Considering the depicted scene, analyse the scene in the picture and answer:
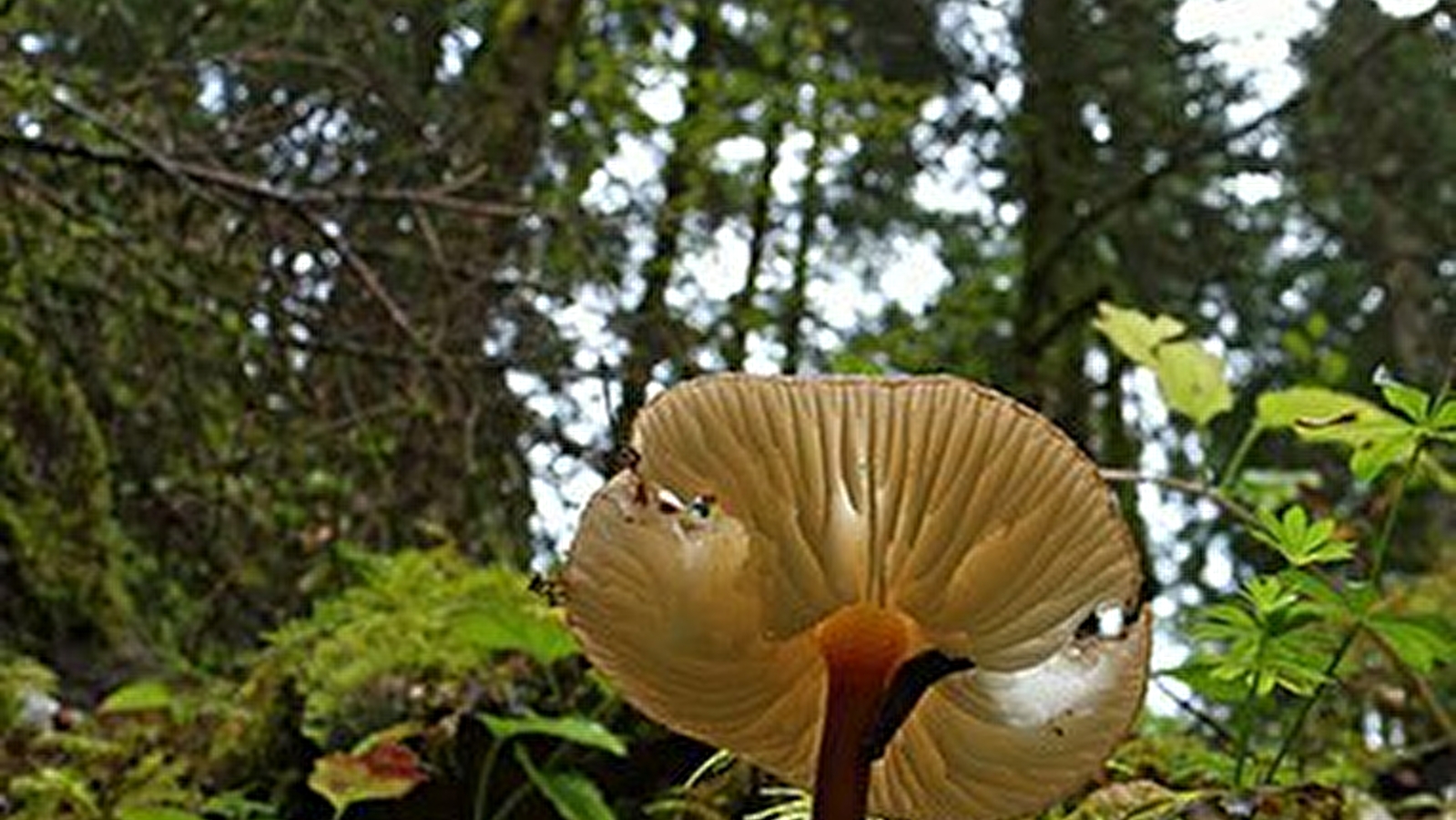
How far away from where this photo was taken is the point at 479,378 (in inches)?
136

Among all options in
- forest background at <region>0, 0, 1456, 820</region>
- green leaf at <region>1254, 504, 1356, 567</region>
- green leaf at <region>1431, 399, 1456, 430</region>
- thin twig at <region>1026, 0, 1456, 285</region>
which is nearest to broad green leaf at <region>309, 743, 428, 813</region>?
forest background at <region>0, 0, 1456, 820</region>

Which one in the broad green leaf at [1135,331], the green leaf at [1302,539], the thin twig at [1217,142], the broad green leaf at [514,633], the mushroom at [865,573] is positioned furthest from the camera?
the thin twig at [1217,142]

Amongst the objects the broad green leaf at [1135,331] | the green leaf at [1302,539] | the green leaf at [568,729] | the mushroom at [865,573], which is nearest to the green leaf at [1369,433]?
the green leaf at [1302,539]

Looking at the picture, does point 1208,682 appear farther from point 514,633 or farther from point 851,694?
point 514,633

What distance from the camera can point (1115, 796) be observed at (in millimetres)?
1399

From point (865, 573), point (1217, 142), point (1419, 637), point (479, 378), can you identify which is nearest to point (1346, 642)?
point (1419, 637)

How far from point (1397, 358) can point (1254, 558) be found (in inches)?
50.1

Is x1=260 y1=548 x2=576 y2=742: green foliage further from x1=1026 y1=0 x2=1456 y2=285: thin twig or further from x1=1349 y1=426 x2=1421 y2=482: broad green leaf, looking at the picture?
x1=1026 y1=0 x2=1456 y2=285: thin twig

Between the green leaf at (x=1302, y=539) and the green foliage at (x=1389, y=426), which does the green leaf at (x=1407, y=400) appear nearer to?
the green foliage at (x=1389, y=426)

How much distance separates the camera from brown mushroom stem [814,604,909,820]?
1105mm

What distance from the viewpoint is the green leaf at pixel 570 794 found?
1838 mm

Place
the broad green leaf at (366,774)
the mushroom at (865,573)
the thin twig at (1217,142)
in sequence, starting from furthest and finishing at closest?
the thin twig at (1217,142) → the broad green leaf at (366,774) → the mushroom at (865,573)

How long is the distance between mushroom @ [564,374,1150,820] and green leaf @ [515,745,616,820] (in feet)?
2.19

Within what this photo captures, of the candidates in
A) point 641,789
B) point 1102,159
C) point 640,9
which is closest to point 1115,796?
point 641,789
